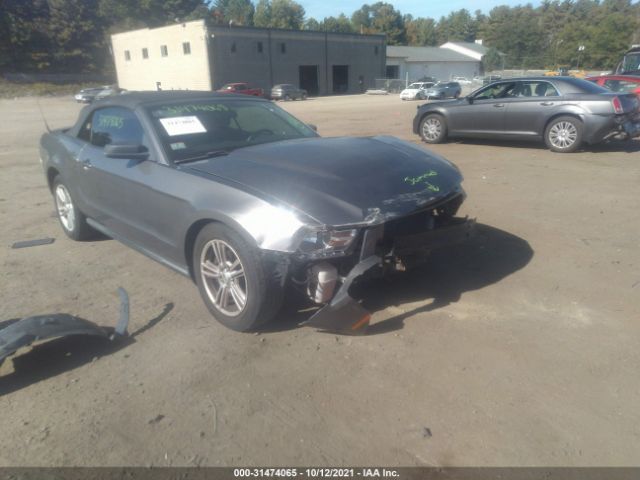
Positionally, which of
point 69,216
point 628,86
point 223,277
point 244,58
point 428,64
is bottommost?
point 69,216

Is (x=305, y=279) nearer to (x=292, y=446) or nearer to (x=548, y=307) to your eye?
(x=292, y=446)

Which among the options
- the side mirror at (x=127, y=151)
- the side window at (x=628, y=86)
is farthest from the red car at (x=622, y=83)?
Result: the side mirror at (x=127, y=151)

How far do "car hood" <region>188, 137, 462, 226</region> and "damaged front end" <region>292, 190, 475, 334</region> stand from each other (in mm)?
93

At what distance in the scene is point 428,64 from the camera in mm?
71125

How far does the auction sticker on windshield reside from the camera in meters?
3.80

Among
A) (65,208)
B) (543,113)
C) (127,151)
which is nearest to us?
(127,151)

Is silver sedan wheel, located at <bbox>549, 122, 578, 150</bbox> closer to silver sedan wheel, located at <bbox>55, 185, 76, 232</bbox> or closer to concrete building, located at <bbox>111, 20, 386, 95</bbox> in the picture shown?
silver sedan wheel, located at <bbox>55, 185, 76, 232</bbox>

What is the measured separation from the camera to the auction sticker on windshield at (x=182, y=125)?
380 cm

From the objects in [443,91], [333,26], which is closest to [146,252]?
[443,91]

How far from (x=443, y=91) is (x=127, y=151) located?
131 ft

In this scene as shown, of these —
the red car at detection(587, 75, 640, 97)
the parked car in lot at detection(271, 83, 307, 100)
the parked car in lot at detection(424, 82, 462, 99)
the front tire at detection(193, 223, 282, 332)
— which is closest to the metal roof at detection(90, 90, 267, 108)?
the front tire at detection(193, 223, 282, 332)

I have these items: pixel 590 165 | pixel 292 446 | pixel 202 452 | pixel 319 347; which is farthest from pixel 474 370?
pixel 590 165

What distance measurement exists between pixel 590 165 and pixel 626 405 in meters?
6.97

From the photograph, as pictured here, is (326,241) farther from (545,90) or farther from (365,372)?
(545,90)
